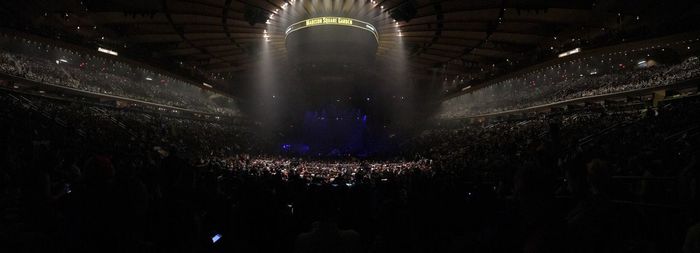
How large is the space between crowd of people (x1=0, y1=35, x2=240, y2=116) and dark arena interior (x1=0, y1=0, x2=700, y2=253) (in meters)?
0.37

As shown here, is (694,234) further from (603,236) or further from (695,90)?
(695,90)

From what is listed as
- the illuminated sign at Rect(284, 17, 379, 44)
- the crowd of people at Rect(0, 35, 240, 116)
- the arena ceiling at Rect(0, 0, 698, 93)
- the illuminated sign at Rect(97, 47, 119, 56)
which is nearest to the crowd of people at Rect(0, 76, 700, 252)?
the arena ceiling at Rect(0, 0, 698, 93)

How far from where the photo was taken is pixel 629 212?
2.30 metres

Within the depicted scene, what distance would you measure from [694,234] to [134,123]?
29.5m

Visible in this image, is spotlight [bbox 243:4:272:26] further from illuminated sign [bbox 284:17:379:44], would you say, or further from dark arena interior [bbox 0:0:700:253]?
illuminated sign [bbox 284:17:379:44]

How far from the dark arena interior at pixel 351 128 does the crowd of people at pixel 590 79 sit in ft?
1.02

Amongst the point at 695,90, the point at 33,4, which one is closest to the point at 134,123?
the point at 33,4

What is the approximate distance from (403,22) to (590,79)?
25380 millimetres

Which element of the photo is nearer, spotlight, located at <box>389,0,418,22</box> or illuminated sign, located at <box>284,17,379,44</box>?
spotlight, located at <box>389,0,418,22</box>

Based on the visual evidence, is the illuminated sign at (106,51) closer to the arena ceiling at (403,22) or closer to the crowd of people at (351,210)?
the arena ceiling at (403,22)

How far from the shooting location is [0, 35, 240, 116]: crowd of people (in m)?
29.9

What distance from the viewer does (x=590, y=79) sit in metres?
36.4

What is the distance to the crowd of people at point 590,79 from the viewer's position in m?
25.7

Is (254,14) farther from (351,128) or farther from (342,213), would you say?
(351,128)
